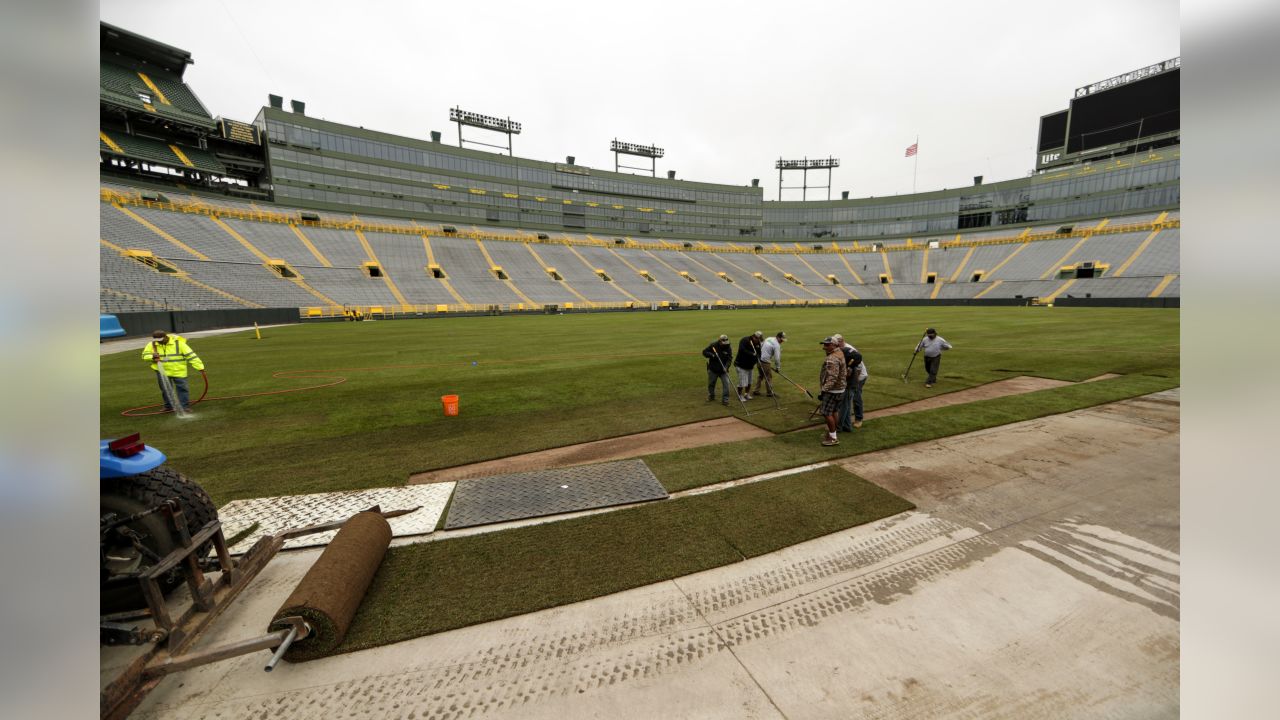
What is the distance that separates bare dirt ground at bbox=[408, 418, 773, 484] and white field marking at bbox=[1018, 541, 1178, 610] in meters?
4.16

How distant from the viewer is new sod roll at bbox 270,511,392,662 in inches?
151

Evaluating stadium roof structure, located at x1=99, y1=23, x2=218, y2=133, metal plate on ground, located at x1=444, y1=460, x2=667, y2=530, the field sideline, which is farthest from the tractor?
stadium roof structure, located at x1=99, y1=23, x2=218, y2=133

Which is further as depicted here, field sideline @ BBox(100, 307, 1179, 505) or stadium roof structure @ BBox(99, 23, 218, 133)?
stadium roof structure @ BBox(99, 23, 218, 133)

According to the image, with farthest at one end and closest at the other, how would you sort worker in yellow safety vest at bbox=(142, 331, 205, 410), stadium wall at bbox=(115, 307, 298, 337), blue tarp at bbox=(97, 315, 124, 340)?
stadium wall at bbox=(115, 307, 298, 337) < blue tarp at bbox=(97, 315, 124, 340) < worker in yellow safety vest at bbox=(142, 331, 205, 410)

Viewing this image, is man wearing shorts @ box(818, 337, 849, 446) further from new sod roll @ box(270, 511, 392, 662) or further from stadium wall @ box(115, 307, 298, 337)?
stadium wall @ box(115, 307, 298, 337)

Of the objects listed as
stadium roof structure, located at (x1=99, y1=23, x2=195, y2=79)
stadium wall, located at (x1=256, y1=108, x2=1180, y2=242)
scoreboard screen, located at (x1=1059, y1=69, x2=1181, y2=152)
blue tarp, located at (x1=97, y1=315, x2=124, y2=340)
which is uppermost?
stadium roof structure, located at (x1=99, y1=23, x2=195, y2=79)

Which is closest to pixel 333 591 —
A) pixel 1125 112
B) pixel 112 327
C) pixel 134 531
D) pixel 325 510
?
pixel 134 531

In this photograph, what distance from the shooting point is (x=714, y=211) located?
9806 centimetres

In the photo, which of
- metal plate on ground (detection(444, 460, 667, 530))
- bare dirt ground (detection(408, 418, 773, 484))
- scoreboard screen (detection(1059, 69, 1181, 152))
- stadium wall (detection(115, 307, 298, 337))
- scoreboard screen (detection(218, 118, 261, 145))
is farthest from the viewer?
scoreboard screen (detection(218, 118, 261, 145))

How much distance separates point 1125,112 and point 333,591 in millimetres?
86788

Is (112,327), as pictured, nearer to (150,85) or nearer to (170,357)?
(170,357)

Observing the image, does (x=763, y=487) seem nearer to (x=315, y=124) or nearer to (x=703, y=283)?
(x=703, y=283)
